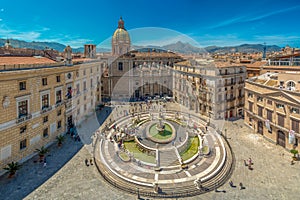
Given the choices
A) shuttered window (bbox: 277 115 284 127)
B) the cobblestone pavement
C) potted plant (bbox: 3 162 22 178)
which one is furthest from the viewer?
shuttered window (bbox: 277 115 284 127)

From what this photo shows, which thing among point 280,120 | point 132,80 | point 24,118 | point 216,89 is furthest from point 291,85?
point 132,80

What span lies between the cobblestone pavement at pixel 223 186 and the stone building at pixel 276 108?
3084 mm

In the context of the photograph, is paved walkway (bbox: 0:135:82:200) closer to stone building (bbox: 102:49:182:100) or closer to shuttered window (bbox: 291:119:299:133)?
shuttered window (bbox: 291:119:299:133)

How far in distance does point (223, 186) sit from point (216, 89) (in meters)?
23.5

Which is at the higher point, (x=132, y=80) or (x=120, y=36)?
(x=120, y=36)

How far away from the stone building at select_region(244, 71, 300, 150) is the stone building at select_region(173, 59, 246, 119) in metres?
4.88

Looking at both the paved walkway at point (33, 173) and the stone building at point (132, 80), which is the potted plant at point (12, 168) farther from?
the stone building at point (132, 80)

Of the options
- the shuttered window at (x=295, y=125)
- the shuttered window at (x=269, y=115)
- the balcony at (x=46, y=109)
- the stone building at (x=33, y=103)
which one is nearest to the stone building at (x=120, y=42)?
the stone building at (x=33, y=103)

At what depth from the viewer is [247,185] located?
875 inches

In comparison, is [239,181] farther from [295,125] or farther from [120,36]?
[120,36]

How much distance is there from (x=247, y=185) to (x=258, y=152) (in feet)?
30.5

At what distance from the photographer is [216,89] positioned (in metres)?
42.1

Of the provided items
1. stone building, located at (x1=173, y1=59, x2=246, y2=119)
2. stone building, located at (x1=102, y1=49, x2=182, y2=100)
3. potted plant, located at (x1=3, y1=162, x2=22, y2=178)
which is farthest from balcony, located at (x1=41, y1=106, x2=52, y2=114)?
stone building, located at (x1=102, y1=49, x2=182, y2=100)

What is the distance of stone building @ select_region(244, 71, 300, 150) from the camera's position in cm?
2889
